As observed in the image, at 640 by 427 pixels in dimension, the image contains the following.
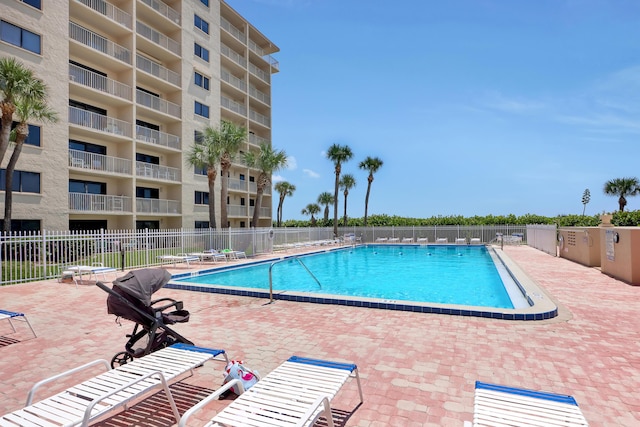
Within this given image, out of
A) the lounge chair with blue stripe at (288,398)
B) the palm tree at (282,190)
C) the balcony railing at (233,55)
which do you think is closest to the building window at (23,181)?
the balcony railing at (233,55)

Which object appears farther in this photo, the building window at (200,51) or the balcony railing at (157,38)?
the building window at (200,51)

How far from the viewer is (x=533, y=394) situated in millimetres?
2750

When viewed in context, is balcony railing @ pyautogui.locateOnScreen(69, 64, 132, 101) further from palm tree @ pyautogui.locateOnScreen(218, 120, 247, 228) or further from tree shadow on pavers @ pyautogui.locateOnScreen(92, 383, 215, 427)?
tree shadow on pavers @ pyautogui.locateOnScreen(92, 383, 215, 427)

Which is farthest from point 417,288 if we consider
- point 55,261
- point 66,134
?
point 66,134

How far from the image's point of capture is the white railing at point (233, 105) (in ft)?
109

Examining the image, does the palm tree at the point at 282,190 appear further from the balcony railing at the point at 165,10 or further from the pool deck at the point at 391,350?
the pool deck at the point at 391,350

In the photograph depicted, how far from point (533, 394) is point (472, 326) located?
3.62 metres

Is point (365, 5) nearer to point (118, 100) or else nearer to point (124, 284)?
point (124, 284)

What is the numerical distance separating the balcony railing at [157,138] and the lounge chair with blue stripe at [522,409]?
2634 cm

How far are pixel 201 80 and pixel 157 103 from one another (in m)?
5.47

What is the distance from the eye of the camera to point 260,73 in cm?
3872

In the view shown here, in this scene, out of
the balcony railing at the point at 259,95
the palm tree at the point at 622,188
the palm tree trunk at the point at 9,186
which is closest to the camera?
the palm tree trunk at the point at 9,186

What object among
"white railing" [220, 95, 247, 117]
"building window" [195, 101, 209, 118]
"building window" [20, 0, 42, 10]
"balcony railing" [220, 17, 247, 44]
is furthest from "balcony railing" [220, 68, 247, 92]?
"building window" [20, 0, 42, 10]

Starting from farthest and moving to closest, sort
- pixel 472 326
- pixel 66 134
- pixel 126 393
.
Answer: pixel 66 134, pixel 472 326, pixel 126 393
